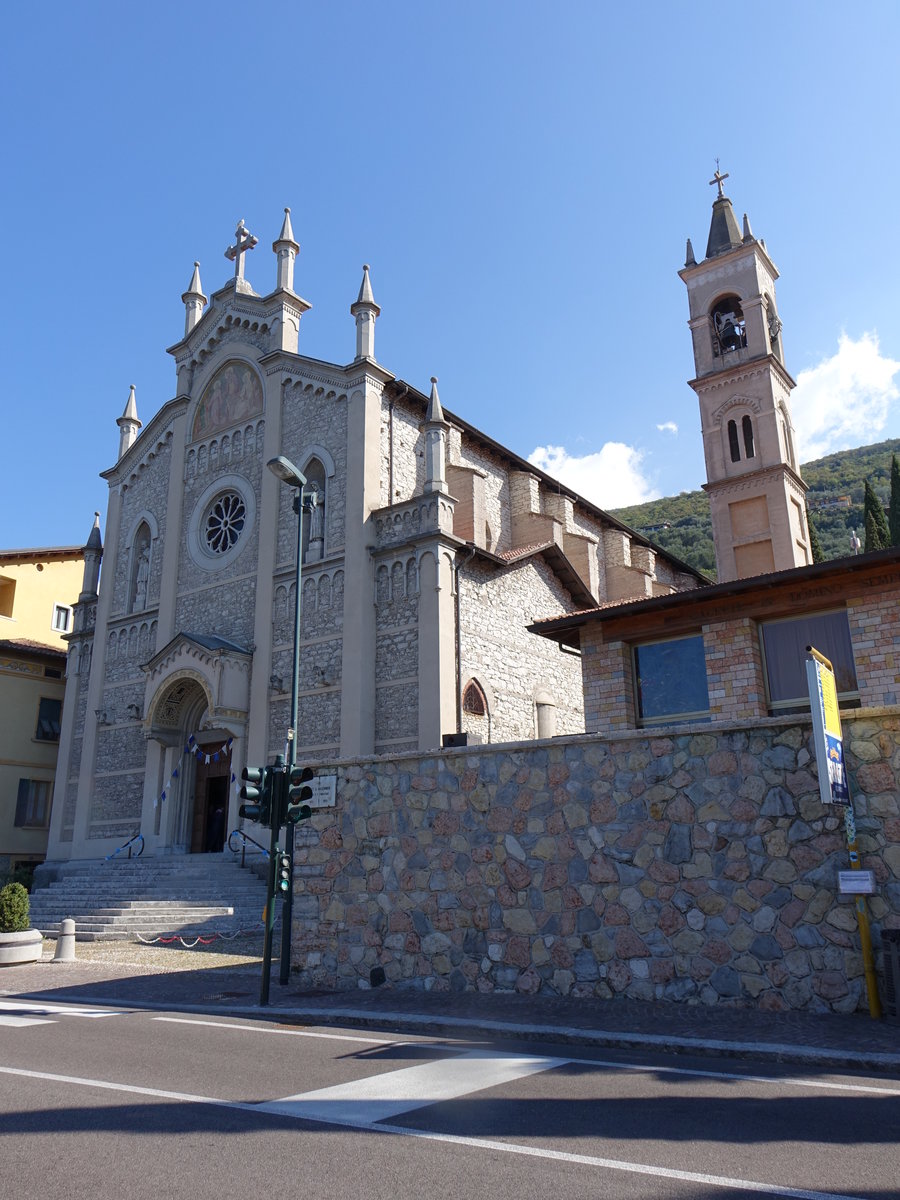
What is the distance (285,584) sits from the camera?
25797 mm

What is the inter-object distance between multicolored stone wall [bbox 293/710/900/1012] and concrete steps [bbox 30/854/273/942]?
8.29 m

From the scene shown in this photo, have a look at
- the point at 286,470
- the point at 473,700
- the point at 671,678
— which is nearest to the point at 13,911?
the point at 286,470

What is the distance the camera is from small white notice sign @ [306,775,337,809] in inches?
486

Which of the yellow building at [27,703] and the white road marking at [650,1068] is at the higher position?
the yellow building at [27,703]

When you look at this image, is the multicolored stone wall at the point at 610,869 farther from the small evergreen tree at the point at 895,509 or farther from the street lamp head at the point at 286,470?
the small evergreen tree at the point at 895,509

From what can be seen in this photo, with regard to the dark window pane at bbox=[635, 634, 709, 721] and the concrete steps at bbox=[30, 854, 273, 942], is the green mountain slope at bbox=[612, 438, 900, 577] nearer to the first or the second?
the concrete steps at bbox=[30, 854, 273, 942]

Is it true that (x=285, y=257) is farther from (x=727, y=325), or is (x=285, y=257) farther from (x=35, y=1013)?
(x=35, y=1013)

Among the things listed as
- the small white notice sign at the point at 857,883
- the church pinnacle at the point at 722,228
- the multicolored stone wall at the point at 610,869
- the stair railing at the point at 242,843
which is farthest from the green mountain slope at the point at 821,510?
the small white notice sign at the point at 857,883

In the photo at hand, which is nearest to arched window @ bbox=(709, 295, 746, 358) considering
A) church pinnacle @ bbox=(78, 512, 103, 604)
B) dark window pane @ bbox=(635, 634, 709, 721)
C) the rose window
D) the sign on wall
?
the rose window

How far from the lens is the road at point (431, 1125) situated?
430cm

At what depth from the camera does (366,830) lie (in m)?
12.0

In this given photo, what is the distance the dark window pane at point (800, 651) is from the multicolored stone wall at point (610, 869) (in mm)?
4881

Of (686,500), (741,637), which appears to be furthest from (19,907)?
(686,500)

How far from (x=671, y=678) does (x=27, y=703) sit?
85.6ft
